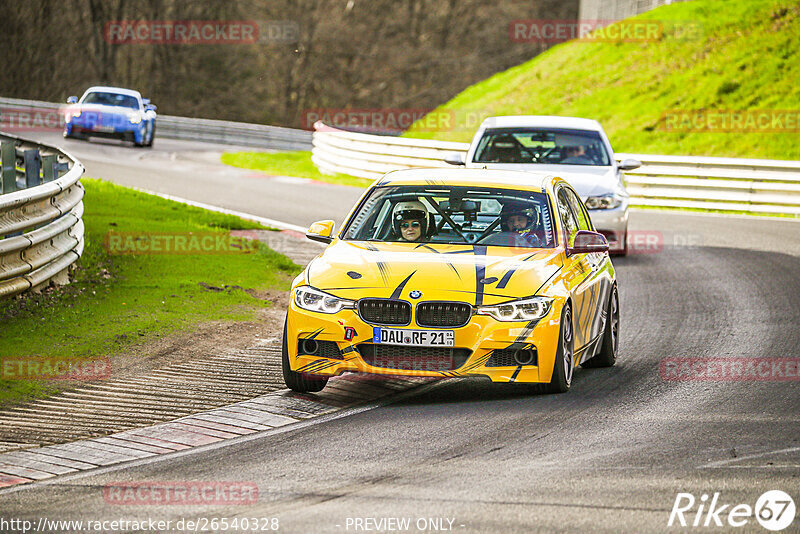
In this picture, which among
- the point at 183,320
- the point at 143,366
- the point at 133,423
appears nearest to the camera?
the point at 133,423

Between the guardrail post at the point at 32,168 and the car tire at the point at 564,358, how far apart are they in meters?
7.45

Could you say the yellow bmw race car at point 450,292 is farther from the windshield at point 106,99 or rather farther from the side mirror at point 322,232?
the windshield at point 106,99

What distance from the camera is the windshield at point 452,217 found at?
942 cm

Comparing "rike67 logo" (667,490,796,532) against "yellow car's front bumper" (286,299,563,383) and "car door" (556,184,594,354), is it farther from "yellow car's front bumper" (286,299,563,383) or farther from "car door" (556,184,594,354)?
"car door" (556,184,594,354)

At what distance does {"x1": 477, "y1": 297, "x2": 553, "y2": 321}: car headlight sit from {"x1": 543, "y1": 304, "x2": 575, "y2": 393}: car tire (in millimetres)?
188

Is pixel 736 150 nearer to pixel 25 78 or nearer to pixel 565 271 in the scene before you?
pixel 565 271

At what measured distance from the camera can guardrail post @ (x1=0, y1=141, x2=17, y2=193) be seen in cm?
1293

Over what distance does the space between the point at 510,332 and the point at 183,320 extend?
162 inches

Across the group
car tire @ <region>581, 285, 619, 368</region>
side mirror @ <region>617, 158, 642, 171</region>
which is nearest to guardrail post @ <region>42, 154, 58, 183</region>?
car tire @ <region>581, 285, 619, 368</region>

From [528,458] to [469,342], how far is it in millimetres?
1370

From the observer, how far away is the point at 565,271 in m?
9.05

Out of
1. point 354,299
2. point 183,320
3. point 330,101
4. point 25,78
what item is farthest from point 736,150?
point 25,78

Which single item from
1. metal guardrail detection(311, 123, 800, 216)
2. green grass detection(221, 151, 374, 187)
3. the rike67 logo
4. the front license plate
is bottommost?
green grass detection(221, 151, 374, 187)

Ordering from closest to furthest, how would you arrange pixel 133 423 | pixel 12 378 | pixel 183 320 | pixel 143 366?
pixel 133 423 < pixel 12 378 < pixel 143 366 < pixel 183 320
